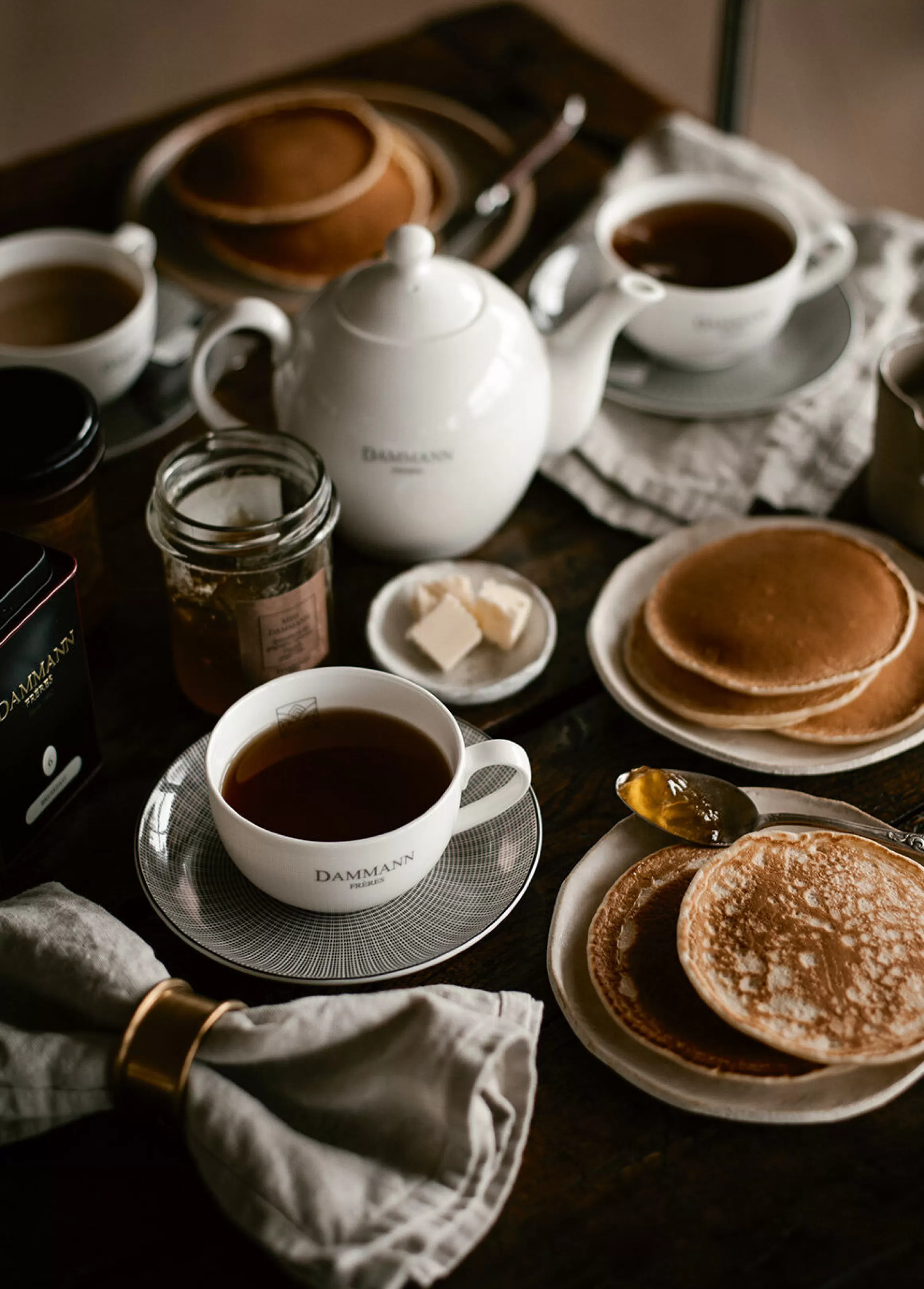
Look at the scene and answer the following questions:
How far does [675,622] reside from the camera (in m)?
1.08

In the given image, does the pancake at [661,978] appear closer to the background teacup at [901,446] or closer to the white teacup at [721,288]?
the background teacup at [901,446]

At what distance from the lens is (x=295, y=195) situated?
4.64 ft

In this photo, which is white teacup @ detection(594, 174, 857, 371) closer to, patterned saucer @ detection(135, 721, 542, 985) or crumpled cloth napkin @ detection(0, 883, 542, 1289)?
patterned saucer @ detection(135, 721, 542, 985)

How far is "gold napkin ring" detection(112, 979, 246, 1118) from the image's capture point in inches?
29.3

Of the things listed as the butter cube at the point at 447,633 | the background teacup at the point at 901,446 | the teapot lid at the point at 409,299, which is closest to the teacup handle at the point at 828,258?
the background teacup at the point at 901,446

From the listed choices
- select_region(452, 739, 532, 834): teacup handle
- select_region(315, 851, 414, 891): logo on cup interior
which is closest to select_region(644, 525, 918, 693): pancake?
select_region(452, 739, 532, 834): teacup handle

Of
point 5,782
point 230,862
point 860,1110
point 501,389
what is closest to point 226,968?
point 230,862

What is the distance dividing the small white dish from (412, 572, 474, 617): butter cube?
2cm

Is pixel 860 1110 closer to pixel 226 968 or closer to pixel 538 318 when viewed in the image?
pixel 226 968

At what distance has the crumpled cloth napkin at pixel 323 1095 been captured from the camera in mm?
697

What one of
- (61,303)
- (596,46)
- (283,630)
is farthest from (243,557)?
(596,46)

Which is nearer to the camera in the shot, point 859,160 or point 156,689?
point 156,689

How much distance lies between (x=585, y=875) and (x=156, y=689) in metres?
0.43

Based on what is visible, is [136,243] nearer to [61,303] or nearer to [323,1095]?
[61,303]
